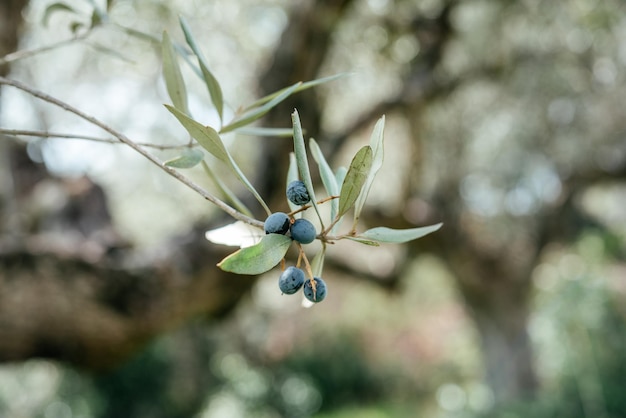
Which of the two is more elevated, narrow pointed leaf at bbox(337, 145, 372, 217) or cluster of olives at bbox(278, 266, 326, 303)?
narrow pointed leaf at bbox(337, 145, 372, 217)

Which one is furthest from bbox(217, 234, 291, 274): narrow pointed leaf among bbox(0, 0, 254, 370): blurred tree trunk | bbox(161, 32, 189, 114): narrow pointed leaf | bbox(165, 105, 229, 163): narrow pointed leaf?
bbox(0, 0, 254, 370): blurred tree trunk

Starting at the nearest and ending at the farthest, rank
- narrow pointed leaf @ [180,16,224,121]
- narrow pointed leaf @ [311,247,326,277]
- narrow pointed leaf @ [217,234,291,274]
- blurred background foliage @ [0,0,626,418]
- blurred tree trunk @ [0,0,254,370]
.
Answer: narrow pointed leaf @ [217,234,291,274], narrow pointed leaf @ [311,247,326,277], narrow pointed leaf @ [180,16,224,121], blurred tree trunk @ [0,0,254,370], blurred background foliage @ [0,0,626,418]

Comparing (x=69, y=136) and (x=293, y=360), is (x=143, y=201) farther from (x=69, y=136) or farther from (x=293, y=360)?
(x=69, y=136)

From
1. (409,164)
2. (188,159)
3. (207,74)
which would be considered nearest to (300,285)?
(188,159)

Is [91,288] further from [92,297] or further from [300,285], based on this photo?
[300,285]

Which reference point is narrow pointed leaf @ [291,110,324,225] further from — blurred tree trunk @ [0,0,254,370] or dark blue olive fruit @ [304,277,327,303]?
blurred tree trunk @ [0,0,254,370]

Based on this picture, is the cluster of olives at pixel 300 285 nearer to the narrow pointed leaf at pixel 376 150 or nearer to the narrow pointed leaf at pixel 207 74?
the narrow pointed leaf at pixel 376 150

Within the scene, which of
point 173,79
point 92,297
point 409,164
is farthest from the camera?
point 409,164
